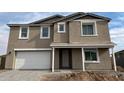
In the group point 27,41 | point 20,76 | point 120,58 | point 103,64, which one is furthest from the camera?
point 120,58

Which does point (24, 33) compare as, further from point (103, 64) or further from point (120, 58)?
point (120, 58)

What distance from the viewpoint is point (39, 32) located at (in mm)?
15148

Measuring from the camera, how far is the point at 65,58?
14.1 m

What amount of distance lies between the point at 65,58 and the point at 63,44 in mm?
2070

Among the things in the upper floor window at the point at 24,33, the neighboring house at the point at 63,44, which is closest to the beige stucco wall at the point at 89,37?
the neighboring house at the point at 63,44

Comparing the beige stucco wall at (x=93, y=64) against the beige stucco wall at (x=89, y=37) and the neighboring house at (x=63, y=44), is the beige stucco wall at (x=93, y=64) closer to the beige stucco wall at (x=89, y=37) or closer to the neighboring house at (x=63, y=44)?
the neighboring house at (x=63, y=44)

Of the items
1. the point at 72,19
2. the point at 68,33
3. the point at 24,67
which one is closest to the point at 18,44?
the point at 24,67

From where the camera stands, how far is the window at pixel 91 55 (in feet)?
43.2

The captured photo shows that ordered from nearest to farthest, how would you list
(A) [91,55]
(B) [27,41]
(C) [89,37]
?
1. (A) [91,55]
2. (C) [89,37]
3. (B) [27,41]

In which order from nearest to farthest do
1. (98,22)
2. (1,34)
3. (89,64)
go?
1. (89,64)
2. (98,22)
3. (1,34)

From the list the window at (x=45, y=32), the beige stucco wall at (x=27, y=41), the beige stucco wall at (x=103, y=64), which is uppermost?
the window at (x=45, y=32)

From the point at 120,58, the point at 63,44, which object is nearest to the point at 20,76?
the point at 63,44
